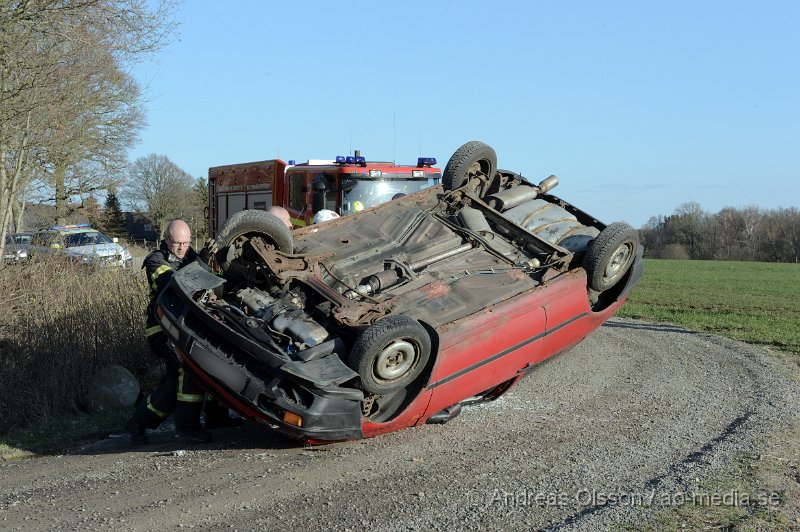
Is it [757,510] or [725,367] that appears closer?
[757,510]

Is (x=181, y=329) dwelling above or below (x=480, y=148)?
below

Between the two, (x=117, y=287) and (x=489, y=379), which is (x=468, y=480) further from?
(x=117, y=287)

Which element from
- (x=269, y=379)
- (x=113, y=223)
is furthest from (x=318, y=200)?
(x=113, y=223)

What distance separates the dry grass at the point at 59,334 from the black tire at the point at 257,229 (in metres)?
2.45

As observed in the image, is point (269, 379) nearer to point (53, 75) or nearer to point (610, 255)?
point (610, 255)

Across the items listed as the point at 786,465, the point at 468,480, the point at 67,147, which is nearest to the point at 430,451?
the point at 468,480

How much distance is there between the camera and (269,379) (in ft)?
16.0

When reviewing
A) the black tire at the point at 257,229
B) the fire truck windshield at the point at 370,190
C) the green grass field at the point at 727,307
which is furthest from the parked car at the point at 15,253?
the green grass field at the point at 727,307

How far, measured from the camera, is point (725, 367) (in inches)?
330

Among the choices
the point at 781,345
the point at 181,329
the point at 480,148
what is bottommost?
the point at 781,345

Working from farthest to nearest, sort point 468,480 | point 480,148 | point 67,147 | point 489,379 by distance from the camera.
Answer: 1. point 67,147
2. point 480,148
3. point 489,379
4. point 468,480

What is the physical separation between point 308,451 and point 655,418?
110 inches

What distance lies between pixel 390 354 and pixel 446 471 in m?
0.81

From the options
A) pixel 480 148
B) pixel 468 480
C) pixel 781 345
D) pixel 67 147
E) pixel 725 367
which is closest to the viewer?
pixel 468 480
